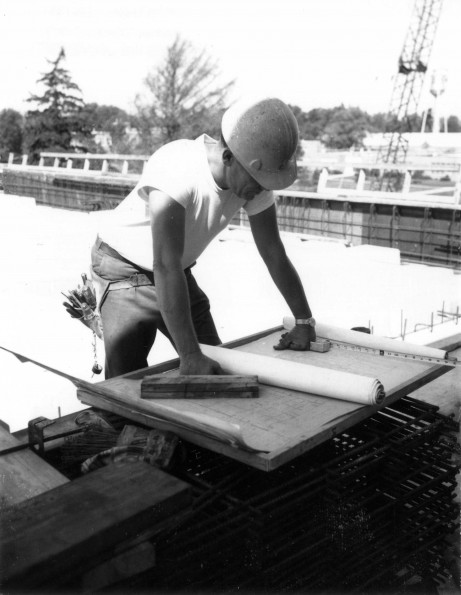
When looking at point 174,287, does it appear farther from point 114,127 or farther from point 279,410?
point 114,127

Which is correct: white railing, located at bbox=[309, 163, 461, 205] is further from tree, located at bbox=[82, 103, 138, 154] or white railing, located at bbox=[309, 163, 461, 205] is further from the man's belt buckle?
tree, located at bbox=[82, 103, 138, 154]

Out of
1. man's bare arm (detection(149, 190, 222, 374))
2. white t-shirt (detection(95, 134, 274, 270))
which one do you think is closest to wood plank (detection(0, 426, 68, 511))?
man's bare arm (detection(149, 190, 222, 374))

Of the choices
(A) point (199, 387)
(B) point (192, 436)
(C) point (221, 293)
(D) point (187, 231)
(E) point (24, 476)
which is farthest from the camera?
(C) point (221, 293)

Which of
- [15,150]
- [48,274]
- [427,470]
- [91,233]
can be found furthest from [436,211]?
[15,150]

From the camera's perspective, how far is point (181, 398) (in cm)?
233

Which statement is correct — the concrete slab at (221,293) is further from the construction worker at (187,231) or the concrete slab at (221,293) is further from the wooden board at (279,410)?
the wooden board at (279,410)

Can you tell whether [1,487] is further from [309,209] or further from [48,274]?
[309,209]

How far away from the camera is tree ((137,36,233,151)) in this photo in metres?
37.0

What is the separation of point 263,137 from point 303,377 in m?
0.93

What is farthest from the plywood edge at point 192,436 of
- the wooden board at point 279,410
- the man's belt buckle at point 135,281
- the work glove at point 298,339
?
the work glove at point 298,339

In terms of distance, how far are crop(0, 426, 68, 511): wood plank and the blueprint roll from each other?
30.3 inches

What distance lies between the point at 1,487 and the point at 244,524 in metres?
0.84

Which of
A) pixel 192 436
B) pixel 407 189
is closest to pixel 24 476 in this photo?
pixel 192 436

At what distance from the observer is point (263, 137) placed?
2.42 meters
